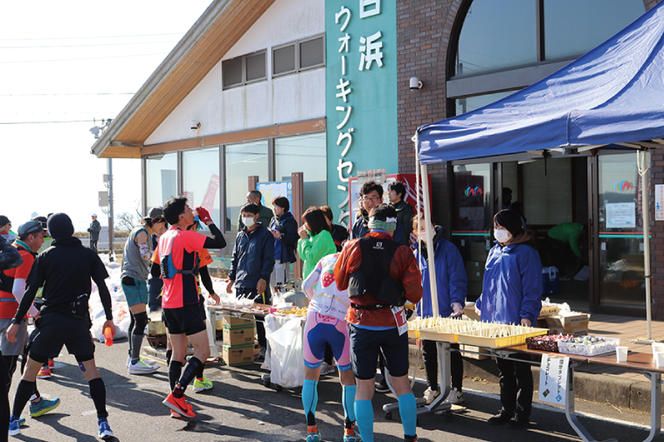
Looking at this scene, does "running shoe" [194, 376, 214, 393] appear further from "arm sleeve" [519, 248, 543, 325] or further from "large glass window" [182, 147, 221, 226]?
"large glass window" [182, 147, 221, 226]

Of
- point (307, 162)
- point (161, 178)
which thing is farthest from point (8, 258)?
point (161, 178)

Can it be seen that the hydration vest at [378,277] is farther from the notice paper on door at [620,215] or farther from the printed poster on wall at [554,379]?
the notice paper on door at [620,215]

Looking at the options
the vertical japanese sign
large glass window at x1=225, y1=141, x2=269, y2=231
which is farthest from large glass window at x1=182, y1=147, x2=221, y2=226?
the vertical japanese sign

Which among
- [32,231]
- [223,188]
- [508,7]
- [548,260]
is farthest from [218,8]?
[32,231]

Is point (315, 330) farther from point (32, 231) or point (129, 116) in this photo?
point (129, 116)

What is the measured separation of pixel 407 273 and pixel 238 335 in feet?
14.4

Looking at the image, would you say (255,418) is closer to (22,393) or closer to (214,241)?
(214,241)

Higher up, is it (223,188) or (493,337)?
(223,188)

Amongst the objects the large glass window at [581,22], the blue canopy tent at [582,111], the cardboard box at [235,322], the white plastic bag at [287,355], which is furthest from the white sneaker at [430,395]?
the large glass window at [581,22]

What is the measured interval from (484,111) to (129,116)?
15.0m

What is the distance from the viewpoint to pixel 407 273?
505cm

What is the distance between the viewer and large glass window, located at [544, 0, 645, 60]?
10398mm

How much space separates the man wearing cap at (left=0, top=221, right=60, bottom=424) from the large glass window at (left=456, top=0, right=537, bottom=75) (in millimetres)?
8375

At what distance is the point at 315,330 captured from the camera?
5758 mm
